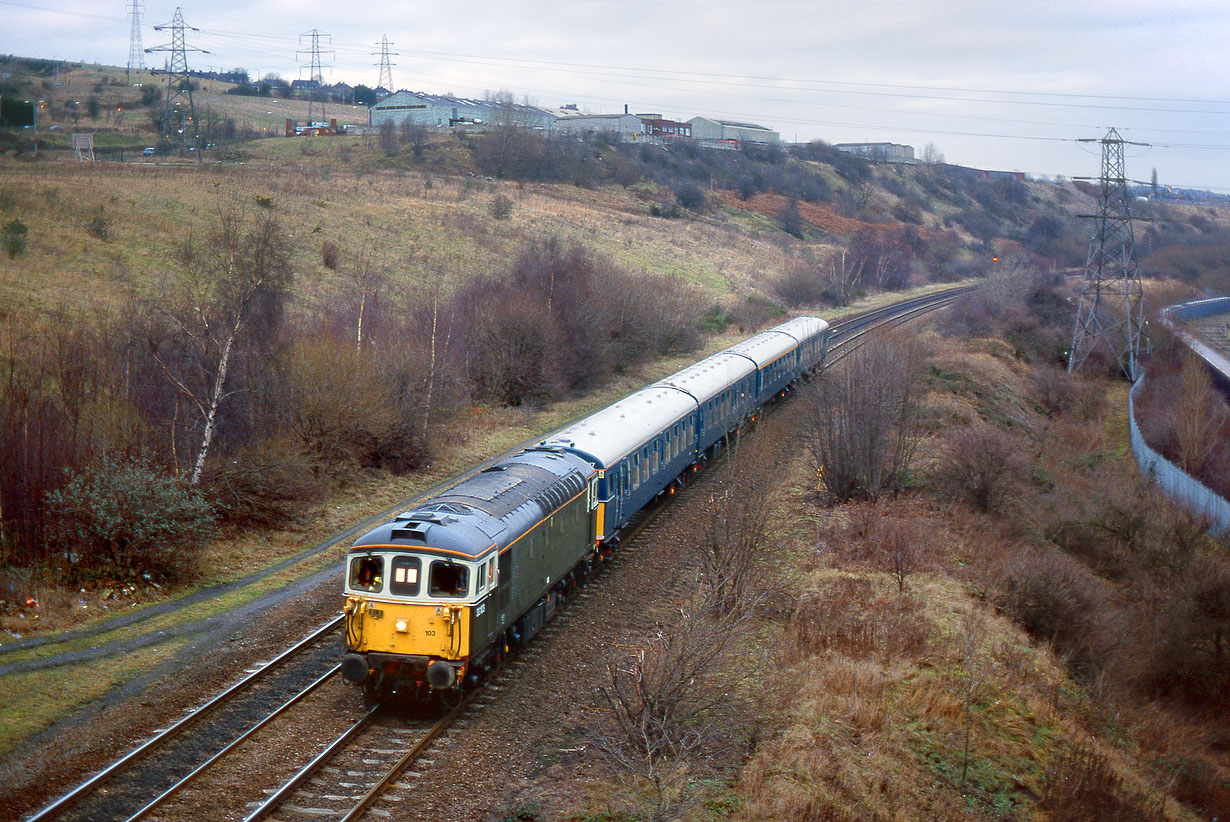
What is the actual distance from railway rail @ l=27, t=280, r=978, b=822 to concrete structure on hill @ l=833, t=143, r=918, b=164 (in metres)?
153

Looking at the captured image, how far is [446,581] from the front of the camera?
41.8 feet

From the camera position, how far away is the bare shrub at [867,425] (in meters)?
23.8

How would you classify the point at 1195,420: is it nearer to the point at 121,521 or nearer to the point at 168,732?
the point at 121,521

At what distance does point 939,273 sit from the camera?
296 feet

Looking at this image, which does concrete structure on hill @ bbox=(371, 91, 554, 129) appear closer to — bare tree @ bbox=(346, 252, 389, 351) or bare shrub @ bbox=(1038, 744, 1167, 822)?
bare tree @ bbox=(346, 252, 389, 351)

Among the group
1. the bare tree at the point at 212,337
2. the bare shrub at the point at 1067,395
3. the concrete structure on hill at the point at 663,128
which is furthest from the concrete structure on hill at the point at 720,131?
the bare tree at the point at 212,337

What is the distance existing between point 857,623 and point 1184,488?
20.1m

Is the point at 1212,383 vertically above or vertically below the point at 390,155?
below

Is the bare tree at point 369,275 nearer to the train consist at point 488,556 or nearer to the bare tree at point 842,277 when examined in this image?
the train consist at point 488,556

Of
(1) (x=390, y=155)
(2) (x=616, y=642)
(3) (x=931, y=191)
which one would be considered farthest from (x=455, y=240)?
(3) (x=931, y=191)

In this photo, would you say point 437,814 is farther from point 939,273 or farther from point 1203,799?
point 939,273

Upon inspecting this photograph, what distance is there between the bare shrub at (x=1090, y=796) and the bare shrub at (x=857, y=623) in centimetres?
299

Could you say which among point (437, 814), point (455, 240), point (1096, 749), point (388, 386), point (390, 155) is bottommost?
point (1096, 749)

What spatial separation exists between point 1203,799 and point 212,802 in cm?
1505
